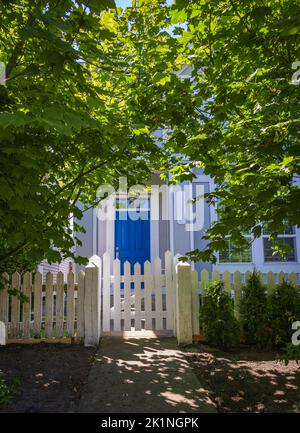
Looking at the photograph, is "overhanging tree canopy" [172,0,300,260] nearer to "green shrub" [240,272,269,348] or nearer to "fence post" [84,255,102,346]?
"green shrub" [240,272,269,348]

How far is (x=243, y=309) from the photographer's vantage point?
6.21 metres

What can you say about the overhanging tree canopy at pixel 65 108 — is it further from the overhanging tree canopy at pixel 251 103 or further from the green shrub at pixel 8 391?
the green shrub at pixel 8 391

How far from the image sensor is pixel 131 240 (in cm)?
1075

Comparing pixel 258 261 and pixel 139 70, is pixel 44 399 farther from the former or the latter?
pixel 258 261

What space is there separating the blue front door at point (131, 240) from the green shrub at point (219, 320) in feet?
15.6

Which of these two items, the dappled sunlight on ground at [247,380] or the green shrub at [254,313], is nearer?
the dappled sunlight on ground at [247,380]

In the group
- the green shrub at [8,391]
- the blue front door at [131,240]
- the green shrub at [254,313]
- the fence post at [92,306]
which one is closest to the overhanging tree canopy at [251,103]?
the green shrub at [8,391]

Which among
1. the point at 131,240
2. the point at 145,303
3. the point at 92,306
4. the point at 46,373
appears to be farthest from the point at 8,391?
the point at 131,240

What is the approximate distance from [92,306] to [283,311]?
308cm

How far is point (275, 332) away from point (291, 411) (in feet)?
8.95

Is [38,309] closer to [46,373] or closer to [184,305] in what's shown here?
[46,373]

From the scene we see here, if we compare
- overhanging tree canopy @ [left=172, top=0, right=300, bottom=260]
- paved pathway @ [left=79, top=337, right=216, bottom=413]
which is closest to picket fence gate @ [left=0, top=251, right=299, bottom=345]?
paved pathway @ [left=79, top=337, right=216, bottom=413]

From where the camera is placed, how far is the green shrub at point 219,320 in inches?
233
